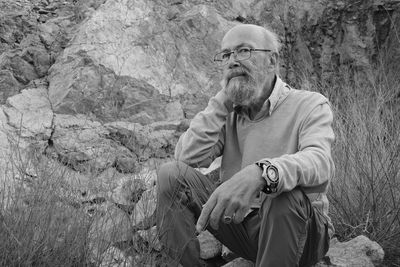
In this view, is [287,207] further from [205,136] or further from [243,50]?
[243,50]

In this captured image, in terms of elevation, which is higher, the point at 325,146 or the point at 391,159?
the point at 325,146

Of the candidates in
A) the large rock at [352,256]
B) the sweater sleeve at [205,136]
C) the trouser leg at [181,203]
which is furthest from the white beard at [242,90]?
the large rock at [352,256]

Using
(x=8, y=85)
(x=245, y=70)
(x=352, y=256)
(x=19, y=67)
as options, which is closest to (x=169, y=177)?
(x=245, y=70)

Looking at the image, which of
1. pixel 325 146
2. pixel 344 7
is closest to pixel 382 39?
pixel 344 7

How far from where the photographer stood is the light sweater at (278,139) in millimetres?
2477

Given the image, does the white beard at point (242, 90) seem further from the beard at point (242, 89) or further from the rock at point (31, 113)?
the rock at point (31, 113)

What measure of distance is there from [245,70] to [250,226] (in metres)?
0.81

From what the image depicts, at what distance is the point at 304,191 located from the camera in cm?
259

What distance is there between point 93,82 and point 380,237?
111 inches

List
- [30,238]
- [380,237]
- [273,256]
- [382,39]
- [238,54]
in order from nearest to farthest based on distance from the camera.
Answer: [30,238] → [273,256] → [238,54] → [380,237] → [382,39]

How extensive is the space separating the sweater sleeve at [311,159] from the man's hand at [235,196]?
0.10m

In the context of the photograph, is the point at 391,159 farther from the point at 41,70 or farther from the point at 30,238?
the point at 41,70

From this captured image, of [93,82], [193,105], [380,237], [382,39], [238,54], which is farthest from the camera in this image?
[382,39]

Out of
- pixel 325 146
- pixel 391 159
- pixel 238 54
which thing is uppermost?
pixel 238 54
